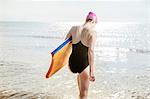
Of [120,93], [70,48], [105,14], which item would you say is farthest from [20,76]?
[105,14]

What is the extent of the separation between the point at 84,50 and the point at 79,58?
0.74 feet

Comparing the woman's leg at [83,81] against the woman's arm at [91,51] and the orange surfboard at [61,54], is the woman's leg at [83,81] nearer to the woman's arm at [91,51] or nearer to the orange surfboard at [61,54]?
the woman's arm at [91,51]

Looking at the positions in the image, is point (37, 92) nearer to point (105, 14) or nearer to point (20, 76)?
point (20, 76)

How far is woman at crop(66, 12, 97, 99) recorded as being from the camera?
247 inches

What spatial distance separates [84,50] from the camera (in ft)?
21.1

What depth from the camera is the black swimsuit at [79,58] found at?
6.44 meters

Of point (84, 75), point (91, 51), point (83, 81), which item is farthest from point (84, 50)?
point (83, 81)

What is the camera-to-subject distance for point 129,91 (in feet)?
36.6

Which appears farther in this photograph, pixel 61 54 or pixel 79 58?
pixel 61 54

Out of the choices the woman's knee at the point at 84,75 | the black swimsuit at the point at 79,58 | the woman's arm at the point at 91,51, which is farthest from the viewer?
the woman's knee at the point at 84,75

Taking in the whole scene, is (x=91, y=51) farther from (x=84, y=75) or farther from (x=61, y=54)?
(x=61, y=54)

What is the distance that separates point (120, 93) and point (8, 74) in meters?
5.30

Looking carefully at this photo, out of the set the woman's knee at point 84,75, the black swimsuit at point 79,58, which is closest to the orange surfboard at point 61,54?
the black swimsuit at point 79,58

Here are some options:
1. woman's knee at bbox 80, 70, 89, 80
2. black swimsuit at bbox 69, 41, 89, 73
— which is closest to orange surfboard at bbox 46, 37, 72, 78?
black swimsuit at bbox 69, 41, 89, 73
